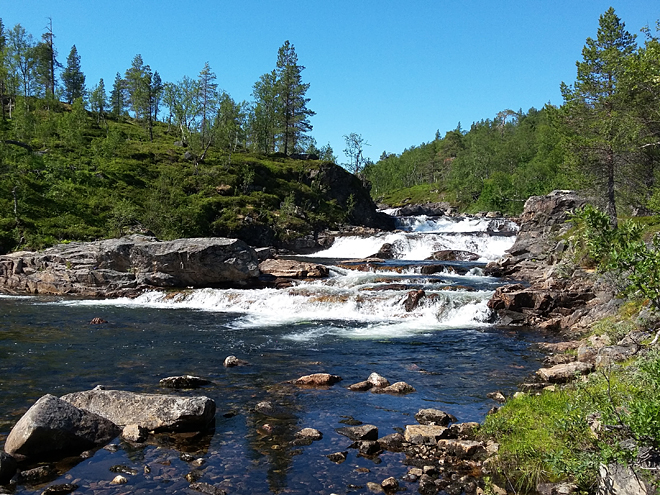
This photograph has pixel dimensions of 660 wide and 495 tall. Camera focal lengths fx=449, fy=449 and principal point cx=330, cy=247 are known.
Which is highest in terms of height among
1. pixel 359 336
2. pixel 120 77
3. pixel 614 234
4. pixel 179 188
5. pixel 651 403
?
pixel 120 77

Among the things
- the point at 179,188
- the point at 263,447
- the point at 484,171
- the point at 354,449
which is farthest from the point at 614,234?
the point at 484,171

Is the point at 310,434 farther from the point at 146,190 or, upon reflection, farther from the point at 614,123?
the point at 146,190

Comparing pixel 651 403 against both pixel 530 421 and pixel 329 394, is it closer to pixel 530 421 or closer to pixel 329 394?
pixel 530 421

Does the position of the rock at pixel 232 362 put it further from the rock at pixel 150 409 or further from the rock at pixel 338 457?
the rock at pixel 338 457

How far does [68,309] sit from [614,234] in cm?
2821

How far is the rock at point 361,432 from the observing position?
932 centimetres

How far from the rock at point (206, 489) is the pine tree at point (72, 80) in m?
127

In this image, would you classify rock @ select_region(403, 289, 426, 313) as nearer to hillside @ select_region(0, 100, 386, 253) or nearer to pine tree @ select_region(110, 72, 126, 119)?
hillside @ select_region(0, 100, 386, 253)

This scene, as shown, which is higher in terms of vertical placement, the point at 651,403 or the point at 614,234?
the point at 614,234

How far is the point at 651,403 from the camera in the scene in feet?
18.1

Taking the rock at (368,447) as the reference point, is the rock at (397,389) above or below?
below

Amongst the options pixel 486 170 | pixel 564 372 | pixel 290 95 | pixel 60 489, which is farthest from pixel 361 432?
pixel 486 170

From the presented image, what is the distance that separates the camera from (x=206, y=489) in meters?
7.33

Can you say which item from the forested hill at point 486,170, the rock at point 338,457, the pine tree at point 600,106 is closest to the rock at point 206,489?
the rock at point 338,457
